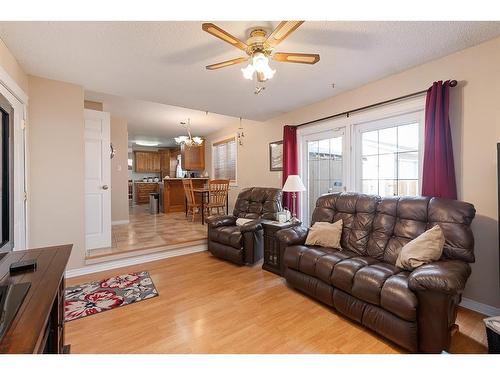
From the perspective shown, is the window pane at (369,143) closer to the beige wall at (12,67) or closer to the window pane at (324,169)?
the window pane at (324,169)

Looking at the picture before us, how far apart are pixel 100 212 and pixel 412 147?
167 inches

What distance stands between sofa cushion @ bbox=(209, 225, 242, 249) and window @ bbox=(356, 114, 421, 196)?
5.92 feet

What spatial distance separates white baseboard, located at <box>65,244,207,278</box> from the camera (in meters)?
2.94

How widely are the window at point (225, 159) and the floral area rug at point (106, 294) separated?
356cm

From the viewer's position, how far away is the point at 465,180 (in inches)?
86.1

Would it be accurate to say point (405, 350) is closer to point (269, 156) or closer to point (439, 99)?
point (439, 99)

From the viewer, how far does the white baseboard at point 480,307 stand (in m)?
2.00

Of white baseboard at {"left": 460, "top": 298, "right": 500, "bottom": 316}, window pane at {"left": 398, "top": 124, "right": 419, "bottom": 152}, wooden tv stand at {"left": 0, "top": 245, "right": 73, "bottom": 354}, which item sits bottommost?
white baseboard at {"left": 460, "top": 298, "right": 500, "bottom": 316}

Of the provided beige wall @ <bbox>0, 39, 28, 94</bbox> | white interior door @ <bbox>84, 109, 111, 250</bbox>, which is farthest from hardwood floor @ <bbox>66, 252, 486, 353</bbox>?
beige wall @ <bbox>0, 39, 28, 94</bbox>

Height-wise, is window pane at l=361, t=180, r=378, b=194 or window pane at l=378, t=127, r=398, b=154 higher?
window pane at l=378, t=127, r=398, b=154

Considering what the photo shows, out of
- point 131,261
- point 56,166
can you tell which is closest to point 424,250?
point 131,261

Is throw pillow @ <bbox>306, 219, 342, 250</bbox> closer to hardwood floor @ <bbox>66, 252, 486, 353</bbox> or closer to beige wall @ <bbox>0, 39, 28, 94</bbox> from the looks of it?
hardwood floor @ <bbox>66, 252, 486, 353</bbox>

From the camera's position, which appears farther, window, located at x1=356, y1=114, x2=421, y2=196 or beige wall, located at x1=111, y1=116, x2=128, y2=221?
beige wall, located at x1=111, y1=116, x2=128, y2=221
